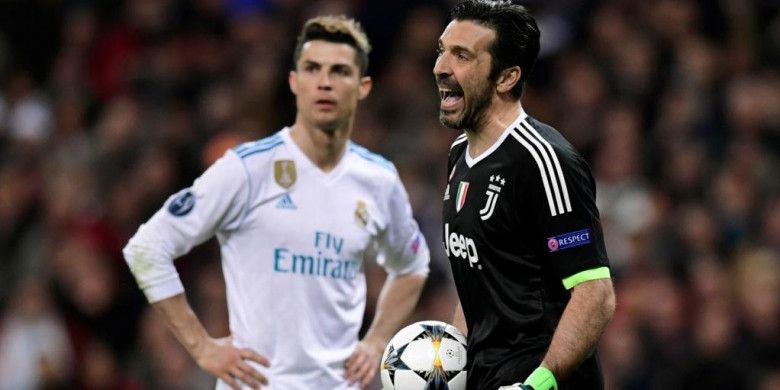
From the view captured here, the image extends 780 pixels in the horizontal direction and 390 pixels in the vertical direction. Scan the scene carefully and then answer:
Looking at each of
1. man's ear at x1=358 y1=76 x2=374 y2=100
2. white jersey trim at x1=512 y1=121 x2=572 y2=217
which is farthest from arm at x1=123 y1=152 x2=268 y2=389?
white jersey trim at x1=512 y1=121 x2=572 y2=217

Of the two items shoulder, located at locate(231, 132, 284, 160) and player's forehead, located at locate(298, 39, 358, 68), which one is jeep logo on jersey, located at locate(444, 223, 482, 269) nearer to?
shoulder, located at locate(231, 132, 284, 160)

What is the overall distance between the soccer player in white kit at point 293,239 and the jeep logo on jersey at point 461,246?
1.27 metres

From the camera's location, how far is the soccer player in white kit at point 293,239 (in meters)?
6.98

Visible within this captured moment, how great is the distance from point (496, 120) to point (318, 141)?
1.62 m

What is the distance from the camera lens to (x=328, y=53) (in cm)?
727

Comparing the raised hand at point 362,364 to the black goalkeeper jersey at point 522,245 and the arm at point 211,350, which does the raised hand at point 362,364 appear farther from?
the black goalkeeper jersey at point 522,245

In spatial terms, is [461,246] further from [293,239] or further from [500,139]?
[293,239]

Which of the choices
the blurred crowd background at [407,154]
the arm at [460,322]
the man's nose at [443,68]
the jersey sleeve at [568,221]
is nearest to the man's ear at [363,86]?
the arm at [460,322]

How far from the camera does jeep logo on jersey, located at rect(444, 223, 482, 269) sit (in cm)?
574

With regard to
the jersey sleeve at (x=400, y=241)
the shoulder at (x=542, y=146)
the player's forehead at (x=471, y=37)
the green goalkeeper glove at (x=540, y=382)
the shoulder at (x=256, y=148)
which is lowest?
the green goalkeeper glove at (x=540, y=382)

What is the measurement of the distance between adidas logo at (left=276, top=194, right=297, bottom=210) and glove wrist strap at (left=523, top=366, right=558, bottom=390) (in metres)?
2.06

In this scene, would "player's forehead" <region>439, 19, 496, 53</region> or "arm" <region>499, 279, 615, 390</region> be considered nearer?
"arm" <region>499, 279, 615, 390</region>

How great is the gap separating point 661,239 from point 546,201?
20.1ft

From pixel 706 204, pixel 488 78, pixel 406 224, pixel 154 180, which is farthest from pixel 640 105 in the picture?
pixel 488 78
